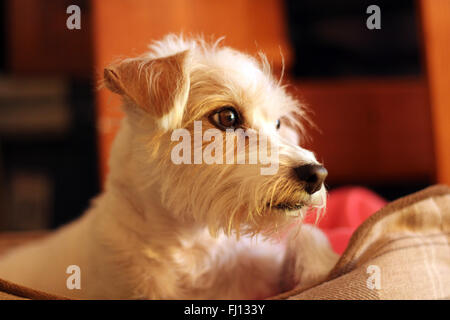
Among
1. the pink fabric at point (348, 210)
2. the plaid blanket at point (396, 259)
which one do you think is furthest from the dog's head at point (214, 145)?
the pink fabric at point (348, 210)

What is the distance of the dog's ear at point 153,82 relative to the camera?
846 millimetres

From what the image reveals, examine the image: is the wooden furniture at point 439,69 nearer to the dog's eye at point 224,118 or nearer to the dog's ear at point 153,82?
the dog's eye at point 224,118

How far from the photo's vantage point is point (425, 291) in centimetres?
81

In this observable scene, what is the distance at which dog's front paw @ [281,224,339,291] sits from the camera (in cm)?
96

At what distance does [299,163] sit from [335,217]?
0.73 metres

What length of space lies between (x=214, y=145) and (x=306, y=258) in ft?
1.09

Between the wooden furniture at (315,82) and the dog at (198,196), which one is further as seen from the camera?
the wooden furniture at (315,82)

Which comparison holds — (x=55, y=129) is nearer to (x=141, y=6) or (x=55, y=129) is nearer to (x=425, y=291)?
(x=141, y=6)
